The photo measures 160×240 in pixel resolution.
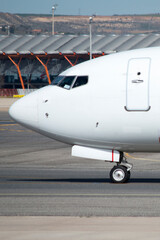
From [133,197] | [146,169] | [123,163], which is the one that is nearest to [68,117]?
[123,163]

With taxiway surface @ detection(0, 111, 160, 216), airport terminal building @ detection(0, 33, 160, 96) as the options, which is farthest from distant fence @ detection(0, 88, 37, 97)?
taxiway surface @ detection(0, 111, 160, 216)

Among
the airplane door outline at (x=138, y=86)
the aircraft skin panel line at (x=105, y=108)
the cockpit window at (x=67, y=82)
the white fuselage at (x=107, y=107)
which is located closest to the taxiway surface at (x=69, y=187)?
the aircraft skin panel line at (x=105, y=108)

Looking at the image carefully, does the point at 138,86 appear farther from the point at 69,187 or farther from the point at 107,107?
the point at 69,187

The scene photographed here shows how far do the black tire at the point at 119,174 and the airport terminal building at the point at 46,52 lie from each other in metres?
77.7

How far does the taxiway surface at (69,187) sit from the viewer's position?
14867 mm

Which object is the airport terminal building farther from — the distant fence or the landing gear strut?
the landing gear strut

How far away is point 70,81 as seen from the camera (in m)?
19.1

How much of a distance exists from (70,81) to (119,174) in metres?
3.38

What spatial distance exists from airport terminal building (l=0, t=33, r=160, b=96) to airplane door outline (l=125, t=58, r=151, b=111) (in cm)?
7801

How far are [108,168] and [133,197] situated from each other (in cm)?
765

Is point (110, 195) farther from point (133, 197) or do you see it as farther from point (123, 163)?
point (123, 163)

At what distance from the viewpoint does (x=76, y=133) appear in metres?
18.9

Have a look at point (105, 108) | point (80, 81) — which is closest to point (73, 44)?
point (80, 81)

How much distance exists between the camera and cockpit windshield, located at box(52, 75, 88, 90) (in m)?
18.9
